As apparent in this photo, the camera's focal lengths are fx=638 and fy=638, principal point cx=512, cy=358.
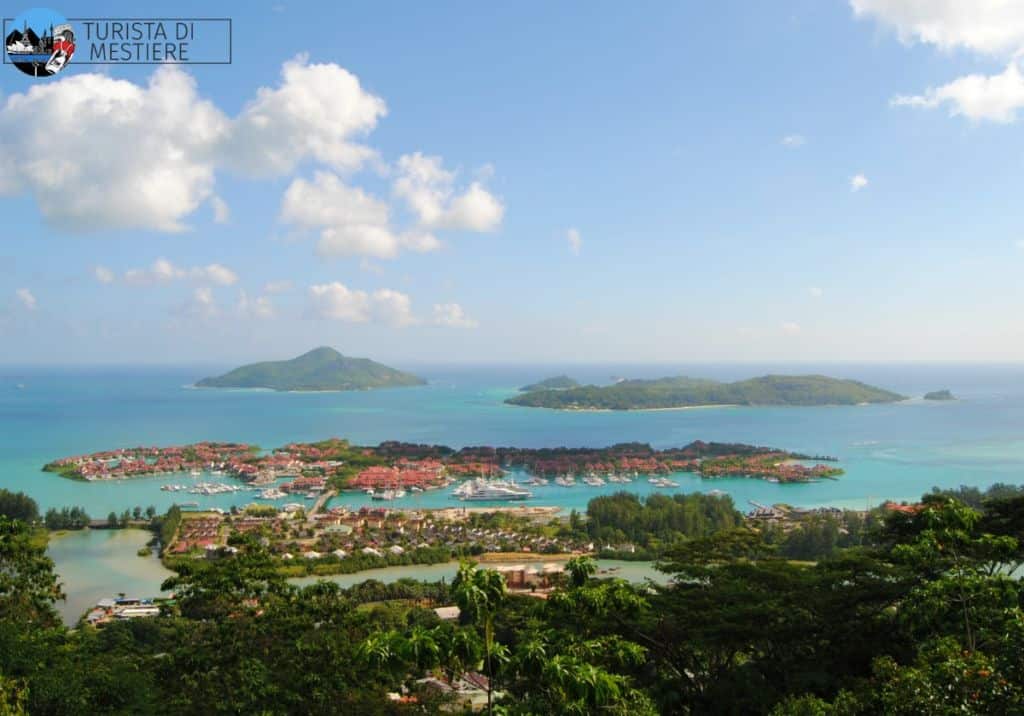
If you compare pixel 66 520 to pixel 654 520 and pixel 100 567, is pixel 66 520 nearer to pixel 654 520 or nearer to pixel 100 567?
pixel 100 567

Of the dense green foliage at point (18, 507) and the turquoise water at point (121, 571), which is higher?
the dense green foliage at point (18, 507)

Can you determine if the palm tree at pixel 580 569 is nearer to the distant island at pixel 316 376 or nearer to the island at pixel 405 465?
the island at pixel 405 465

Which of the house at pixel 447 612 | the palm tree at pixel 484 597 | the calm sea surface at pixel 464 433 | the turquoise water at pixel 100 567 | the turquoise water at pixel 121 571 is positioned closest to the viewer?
the palm tree at pixel 484 597

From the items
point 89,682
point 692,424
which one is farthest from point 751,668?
point 692,424

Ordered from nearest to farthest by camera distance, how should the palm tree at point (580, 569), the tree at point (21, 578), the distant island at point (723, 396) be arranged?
the palm tree at point (580, 569), the tree at point (21, 578), the distant island at point (723, 396)

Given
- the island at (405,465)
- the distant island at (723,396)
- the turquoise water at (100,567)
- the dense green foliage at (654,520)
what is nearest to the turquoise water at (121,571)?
the turquoise water at (100,567)

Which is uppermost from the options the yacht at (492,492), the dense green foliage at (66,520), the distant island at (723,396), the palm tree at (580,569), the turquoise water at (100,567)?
the palm tree at (580,569)

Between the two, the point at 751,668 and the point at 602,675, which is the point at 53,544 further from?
the point at 602,675

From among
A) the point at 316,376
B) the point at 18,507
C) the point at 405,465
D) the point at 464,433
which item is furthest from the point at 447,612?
the point at 316,376
